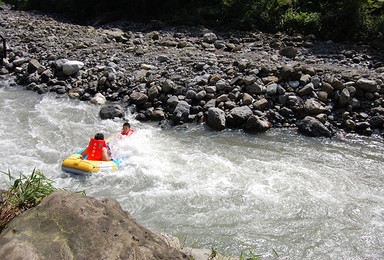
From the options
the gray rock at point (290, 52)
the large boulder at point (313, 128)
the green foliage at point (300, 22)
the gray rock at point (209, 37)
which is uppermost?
the green foliage at point (300, 22)

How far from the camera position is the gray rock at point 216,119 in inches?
328

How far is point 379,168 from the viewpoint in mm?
6746

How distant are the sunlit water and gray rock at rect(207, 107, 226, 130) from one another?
301mm

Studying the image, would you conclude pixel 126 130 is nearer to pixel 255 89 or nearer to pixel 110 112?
pixel 110 112

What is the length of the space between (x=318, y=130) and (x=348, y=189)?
2520 millimetres

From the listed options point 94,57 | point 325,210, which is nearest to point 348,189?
point 325,210

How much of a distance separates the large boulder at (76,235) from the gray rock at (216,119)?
5.73 m

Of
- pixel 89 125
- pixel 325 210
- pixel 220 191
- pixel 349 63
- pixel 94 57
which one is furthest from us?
pixel 94 57

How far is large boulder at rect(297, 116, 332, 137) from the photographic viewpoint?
808cm

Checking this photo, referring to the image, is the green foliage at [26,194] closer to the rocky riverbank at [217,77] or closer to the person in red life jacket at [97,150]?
the person in red life jacket at [97,150]

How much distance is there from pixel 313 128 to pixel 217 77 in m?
3.43

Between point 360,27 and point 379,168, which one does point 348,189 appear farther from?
point 360,27

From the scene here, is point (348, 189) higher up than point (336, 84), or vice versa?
point (336, 84)

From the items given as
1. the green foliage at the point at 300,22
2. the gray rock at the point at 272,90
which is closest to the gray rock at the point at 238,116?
→ the gray rock at the point at 272,90
